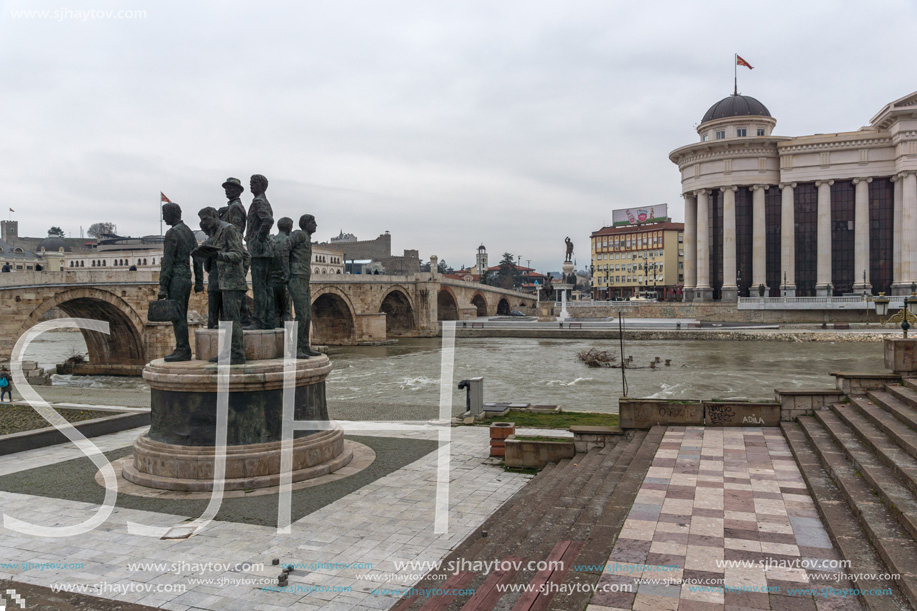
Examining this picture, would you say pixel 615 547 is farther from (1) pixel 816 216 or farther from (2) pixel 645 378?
(1) pixel 816 216

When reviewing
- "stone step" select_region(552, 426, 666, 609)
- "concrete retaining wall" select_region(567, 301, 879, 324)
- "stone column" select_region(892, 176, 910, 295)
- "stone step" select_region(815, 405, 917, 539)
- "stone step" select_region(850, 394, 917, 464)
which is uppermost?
"stone column" select_region(892, 176, 910, 295)

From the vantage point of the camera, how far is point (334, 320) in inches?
1918

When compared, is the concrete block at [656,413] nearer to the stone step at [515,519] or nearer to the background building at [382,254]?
the stone step at [515,519]

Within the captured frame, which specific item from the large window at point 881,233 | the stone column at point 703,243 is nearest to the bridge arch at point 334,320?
the stone column at point 703,243

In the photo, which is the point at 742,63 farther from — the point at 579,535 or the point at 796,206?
the point at 579,535

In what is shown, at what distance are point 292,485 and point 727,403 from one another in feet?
22.1

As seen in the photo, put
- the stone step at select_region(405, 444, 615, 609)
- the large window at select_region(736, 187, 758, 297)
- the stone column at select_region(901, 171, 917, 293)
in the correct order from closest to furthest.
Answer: the stone step at select_region(405, 444, 615, 609) → the stone column at select_region(901, 171, 917, 293) → the large window at select_region(736, 187, 758, 297)

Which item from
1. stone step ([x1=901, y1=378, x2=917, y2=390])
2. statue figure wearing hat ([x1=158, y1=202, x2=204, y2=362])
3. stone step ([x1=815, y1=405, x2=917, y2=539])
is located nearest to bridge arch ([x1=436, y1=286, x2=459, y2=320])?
statue figure wearing hat ([x1=158, y1=202, x2=204, y2=362])

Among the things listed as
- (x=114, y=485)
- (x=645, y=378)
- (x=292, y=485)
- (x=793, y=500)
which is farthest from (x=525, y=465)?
(x=645, y=378)

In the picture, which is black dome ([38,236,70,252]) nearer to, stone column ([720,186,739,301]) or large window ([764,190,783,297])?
stone column ([720,186,739,301])

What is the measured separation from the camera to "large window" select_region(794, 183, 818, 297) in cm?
5788

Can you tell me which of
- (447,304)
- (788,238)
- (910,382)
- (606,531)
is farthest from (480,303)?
(606,531)

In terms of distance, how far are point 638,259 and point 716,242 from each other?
103 feet

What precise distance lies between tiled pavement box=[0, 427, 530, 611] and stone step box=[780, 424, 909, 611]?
3.34 meters
